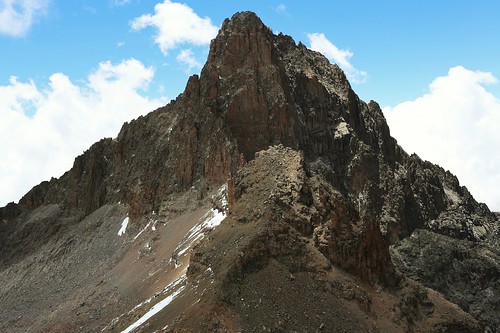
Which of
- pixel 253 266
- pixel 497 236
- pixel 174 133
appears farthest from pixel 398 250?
pixel 253 266

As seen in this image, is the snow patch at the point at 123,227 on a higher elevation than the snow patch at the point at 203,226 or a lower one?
higher

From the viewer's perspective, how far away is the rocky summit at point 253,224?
35.1m

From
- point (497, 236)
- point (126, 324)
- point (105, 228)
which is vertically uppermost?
point (105, 228)

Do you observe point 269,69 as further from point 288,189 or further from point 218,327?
point 218,327

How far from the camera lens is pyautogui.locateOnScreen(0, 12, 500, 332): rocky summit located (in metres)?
35.1

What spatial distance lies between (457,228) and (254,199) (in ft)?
231

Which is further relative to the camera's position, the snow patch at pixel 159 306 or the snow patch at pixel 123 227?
the snow patch at pixel 123 227

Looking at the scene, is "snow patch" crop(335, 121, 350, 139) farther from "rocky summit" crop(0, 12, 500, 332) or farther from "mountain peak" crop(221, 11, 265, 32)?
"mountain peak" crop(221, 11, 265, 32)

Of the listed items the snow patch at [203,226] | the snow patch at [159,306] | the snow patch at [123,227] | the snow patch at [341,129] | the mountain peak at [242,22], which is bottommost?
the snow patch at [159,306]

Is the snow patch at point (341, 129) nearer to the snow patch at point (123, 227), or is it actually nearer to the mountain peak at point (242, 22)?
the mountain peak at point (242, 22)

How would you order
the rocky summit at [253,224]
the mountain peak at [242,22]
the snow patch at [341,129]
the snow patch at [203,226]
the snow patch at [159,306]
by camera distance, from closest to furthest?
the rocky summit at [253,224], the snow patch at [159,306], the snow patch at [203,226], the mountain peak at [242,22], the snow patch at [341,129]

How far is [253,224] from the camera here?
3831 cm

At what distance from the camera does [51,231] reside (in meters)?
92.4

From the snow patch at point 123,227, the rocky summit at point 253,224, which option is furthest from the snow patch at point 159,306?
the snow patch at point 123,227
